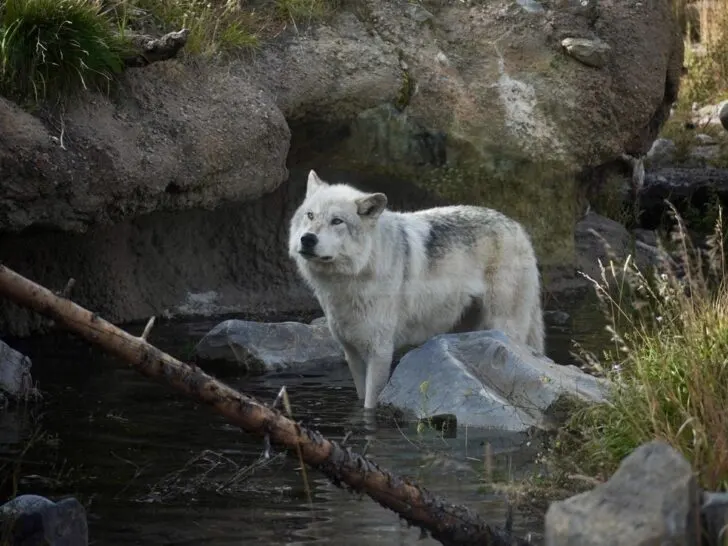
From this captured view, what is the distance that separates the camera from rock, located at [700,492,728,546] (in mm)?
4074

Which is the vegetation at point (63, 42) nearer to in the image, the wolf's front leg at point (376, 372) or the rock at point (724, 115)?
the wolf's front leg at point (376, 372)

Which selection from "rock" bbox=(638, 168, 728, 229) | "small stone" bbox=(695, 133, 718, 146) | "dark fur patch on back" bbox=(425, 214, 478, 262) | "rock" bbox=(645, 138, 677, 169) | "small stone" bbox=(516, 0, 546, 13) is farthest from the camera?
"small stone" bbox=(695, 133, 718, 146)

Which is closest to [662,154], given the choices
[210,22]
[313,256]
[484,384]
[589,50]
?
[589,50]

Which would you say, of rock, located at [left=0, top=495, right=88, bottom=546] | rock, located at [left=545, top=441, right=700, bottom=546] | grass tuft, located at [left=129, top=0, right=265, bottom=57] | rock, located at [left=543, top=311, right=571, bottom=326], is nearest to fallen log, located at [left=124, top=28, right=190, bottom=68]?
grass tuft, located at [left=129, top=0, right=265, bottom=57]

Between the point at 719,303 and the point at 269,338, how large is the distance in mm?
4160

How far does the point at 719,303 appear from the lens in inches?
239

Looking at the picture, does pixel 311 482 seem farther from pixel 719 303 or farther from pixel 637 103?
pixel 637 103

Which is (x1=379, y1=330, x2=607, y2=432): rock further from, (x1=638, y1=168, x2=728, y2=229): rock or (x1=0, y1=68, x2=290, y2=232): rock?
(x1=638, y1=168, x2=728, y2=229): rock

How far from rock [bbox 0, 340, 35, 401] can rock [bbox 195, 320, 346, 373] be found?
164cm

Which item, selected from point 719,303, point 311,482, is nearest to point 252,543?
point 311,482

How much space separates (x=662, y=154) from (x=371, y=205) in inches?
391

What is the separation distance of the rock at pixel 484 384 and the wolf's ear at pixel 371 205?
3.10ft

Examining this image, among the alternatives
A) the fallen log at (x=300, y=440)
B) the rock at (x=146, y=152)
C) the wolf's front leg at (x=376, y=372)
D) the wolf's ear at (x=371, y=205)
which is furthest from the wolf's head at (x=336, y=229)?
the fallen log at (x=300, y=440)

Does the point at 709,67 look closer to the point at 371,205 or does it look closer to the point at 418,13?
the point at 418,13
